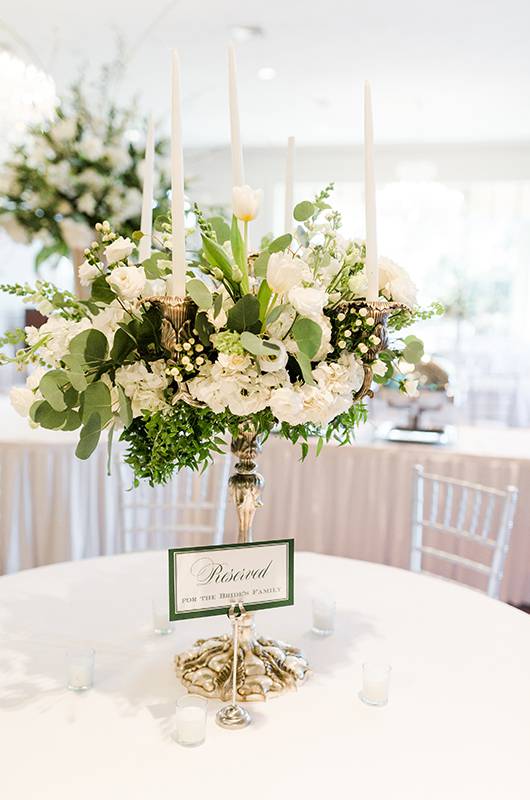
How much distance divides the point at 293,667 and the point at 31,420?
22.5 inches

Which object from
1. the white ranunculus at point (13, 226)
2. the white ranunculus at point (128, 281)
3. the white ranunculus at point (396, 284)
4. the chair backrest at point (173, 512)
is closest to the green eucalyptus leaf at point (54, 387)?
the white ranunculus at point (128, 281)

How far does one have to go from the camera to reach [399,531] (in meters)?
3.01

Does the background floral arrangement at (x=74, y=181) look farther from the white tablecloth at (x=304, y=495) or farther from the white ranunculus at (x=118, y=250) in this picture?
the white ranunculus at (x=118, y=250)

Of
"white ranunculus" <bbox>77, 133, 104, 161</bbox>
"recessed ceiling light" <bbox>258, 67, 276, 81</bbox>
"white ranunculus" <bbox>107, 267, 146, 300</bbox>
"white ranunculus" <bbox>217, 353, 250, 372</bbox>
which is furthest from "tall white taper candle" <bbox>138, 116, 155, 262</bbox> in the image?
"recessed ceiling light" <bbox>258, 67, 276, 81</bbox>

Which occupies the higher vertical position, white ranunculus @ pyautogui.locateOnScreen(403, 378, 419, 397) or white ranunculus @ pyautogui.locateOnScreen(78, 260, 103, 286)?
white ranunculus @ pyautogui.locateOnScreen(78, 260, 103, 286)

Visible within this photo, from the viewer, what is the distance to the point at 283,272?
37.0 inches

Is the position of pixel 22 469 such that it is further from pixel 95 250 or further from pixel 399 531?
pixel 95 250

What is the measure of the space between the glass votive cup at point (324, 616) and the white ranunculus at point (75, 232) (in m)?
1.87

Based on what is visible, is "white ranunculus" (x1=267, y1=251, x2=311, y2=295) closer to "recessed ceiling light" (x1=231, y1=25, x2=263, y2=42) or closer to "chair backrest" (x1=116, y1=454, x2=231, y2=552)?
"chair backrest" (x1=116, y1=454, x2=231, y2=552)

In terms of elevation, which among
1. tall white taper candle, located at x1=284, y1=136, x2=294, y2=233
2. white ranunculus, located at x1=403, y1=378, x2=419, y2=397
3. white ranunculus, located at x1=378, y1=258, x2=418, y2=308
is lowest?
white ranunculus, located at x1=403, y1=378, x2=419, y2=397

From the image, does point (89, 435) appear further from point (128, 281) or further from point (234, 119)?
point (234, 119)

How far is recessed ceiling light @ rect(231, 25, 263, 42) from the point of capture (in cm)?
424

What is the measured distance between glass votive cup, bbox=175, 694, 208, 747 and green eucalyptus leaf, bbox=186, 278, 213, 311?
55 centimetres

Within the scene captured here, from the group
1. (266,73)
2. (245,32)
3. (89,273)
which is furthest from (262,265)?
(266,73)
